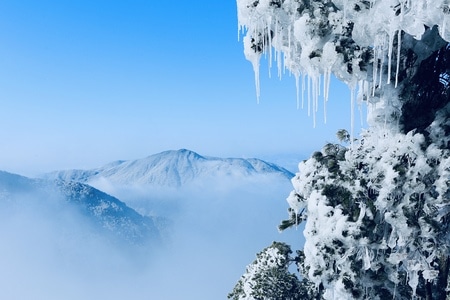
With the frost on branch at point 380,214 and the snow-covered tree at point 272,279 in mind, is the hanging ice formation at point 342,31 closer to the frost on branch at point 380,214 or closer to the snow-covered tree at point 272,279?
the frost on branch at point 380,214

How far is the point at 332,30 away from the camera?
6.55 m

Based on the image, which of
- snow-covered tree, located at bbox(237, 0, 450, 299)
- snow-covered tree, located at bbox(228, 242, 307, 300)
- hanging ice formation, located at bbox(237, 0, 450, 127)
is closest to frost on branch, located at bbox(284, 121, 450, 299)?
snow-covered tree, located at bbox(237, 0, 450, 299)

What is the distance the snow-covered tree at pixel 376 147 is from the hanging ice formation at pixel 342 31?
0.05 ft

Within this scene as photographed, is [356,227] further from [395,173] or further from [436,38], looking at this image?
[436,38]

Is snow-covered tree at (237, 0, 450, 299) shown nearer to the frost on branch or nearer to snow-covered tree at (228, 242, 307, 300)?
the frost on branch

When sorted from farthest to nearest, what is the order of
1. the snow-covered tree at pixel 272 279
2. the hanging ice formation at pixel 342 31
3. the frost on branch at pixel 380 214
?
the snow-covered tree at pixel 272 279 < the frost on branch at pixel 380 214 < the hanging ice formation at pixel 342 31

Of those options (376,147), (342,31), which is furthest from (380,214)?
(342,31)

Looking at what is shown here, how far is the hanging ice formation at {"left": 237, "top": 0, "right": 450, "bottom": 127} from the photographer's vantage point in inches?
219

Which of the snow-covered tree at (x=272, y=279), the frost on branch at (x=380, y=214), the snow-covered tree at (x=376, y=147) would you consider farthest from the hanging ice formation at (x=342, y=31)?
the snow-covered tree at (x=272, y=279)

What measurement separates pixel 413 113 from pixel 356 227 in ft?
7.34

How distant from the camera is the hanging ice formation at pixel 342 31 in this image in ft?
18.2

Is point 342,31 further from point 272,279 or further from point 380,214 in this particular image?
point 272,279

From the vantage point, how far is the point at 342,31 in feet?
21.2

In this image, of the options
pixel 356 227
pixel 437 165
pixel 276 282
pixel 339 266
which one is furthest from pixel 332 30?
pixel 276 282
